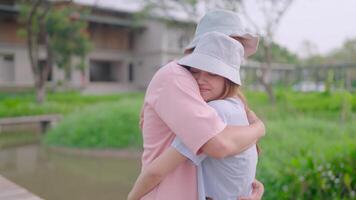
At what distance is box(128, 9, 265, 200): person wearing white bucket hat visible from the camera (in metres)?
0.99

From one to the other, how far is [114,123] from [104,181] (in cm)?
228

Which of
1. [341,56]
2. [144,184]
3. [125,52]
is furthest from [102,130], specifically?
[341,56]

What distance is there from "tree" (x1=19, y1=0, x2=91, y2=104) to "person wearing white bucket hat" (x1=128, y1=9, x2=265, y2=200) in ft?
35.0

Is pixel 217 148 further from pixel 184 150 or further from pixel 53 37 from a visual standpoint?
pixel 53 37

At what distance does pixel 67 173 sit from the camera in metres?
5.25

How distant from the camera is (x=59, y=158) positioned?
6258 millimetres

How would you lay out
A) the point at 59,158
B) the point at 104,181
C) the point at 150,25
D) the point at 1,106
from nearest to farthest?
the point at 104,181 → the point at 59,158 → the point at 1,106 → the point at 150,25

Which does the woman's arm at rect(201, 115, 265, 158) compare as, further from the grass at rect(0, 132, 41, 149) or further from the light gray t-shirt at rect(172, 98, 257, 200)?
the grass at rect(0, 132, 41, 149)

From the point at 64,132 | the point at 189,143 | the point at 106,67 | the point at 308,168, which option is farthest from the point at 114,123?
the point at 106,67

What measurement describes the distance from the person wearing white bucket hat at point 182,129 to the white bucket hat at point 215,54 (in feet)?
0.17

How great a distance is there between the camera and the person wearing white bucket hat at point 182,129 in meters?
0.99

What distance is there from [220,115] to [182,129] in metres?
0.15

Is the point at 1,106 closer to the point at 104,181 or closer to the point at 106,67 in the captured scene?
the point at 104,181

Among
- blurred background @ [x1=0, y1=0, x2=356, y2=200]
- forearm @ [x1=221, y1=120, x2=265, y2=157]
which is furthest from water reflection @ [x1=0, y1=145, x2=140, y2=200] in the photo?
forearm @ [x1=221, y1=120, x2=265, y2=157]
